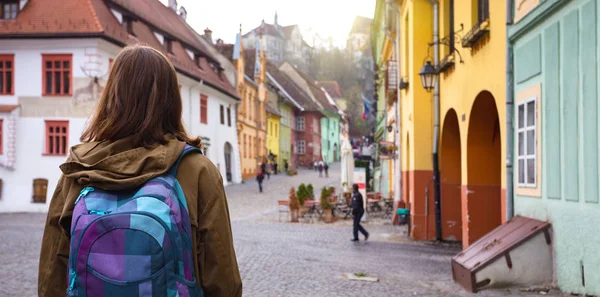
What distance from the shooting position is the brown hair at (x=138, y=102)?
2.51 m

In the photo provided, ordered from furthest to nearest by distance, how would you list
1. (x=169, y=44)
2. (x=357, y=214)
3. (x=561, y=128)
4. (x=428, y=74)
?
(x=169, y=44) → (x=357, y=214) → (x=428, y=74) → (x=561, y=128)

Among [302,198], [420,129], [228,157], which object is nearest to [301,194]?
[302,198]

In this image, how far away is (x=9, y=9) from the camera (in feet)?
94.5

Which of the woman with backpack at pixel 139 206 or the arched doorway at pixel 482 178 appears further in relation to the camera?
the arched doorway at pixel 482 178

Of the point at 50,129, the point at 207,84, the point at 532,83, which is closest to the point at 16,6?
the point at 50,129

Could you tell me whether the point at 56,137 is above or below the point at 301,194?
above

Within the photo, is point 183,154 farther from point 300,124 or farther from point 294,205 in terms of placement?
point 300,124

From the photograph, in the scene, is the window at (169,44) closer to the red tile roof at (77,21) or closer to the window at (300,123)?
the red tile roof at (77,21)

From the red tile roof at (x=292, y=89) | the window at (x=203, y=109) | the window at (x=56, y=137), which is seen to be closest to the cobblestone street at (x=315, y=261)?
the window at (x=56, y=137)

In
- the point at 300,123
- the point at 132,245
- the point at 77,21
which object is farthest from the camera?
the point at 300,123

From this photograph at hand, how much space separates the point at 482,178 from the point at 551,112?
5.27 m

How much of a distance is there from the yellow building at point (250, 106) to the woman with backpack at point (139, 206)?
46277mm

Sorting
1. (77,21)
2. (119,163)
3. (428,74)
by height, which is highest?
(77,21)

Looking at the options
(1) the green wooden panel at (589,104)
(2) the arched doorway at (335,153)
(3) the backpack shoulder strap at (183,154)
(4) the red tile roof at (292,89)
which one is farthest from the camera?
(2) the arched doorway at (335,153)
